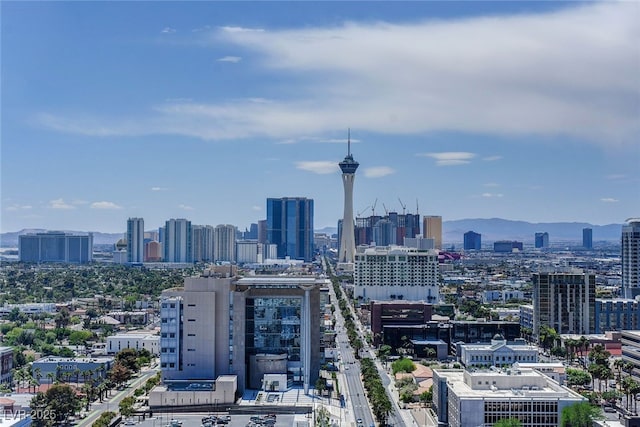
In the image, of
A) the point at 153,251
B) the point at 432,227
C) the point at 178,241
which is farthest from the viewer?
the point at 432,227

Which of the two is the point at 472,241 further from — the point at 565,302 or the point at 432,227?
the point at 565,302

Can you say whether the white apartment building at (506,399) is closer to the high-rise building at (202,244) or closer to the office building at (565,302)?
the office building at (565,302)

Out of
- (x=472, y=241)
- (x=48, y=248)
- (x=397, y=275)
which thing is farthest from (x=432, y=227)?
(x=397, y=275)

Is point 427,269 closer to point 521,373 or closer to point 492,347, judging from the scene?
point 492,347

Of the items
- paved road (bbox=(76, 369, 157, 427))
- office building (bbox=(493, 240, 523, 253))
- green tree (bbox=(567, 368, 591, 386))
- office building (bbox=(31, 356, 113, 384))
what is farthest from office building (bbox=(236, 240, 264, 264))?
green tree (bbox=(567, 368, 591, 386))

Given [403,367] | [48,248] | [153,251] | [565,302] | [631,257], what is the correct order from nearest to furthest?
[403,367] < [565,302] < [631,257] < [48,248] < [153,251]

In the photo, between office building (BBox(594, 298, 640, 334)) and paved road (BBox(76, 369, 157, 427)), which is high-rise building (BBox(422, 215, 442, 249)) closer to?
office building (BBox(594, 298, 640, 334))

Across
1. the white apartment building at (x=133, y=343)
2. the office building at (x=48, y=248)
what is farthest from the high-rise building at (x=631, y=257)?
the office building at (x=48, y=248)
